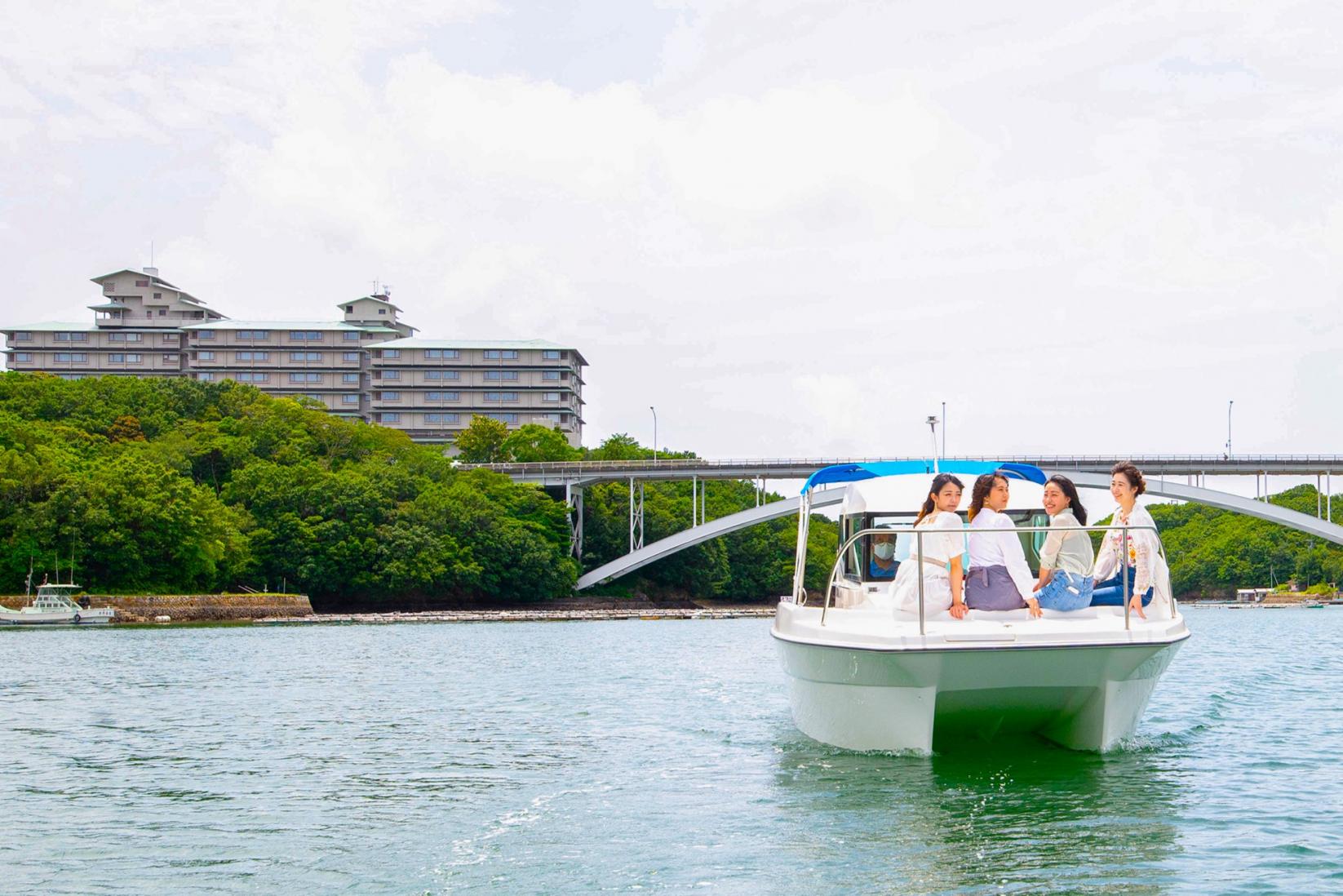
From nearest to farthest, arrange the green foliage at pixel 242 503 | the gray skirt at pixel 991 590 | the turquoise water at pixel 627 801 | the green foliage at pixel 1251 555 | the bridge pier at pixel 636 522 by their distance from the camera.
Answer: the turquoise water at pixel 627 801 < the gray skirt at pixel 991 590 < the green foliage at pixel 242 503 < the bridge pier at pixel 636 522 < the green foliage at pixel 1251 555

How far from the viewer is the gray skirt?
11.1m

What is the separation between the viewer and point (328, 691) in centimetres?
2114

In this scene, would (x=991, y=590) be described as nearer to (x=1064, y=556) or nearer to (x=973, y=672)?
(x=1064, y=556)

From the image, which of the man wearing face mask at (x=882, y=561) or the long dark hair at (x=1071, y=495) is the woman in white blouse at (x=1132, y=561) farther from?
the man wearing face mask at (x=882, y=561)

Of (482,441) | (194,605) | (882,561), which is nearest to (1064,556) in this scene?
(882,561)

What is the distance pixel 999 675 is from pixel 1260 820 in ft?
6.13

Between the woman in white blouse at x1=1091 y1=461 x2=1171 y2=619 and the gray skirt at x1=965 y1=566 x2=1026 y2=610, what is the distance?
851 millimetres

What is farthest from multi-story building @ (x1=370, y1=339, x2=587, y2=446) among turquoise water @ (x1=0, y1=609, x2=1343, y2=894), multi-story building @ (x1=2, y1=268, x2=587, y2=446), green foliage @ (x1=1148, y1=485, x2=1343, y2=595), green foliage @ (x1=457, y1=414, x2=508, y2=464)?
turquoise water @ (x1=0, y1=609, x2=1343, y2=894)

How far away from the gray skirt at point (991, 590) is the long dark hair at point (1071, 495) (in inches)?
36.9

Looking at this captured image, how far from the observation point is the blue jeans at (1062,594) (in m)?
11.1

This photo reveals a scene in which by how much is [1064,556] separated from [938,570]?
44.7 inches

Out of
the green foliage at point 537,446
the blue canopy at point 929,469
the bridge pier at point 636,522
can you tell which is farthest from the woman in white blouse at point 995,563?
the green foliage at point 537,446

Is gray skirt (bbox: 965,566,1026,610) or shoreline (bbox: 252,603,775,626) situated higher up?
gray skirt (bbox: 965,566,1026,610)

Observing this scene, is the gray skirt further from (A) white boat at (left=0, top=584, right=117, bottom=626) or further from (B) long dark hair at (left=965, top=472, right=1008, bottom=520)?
(A) white boat at (left=0, top=584, right=117, bottom=626)
